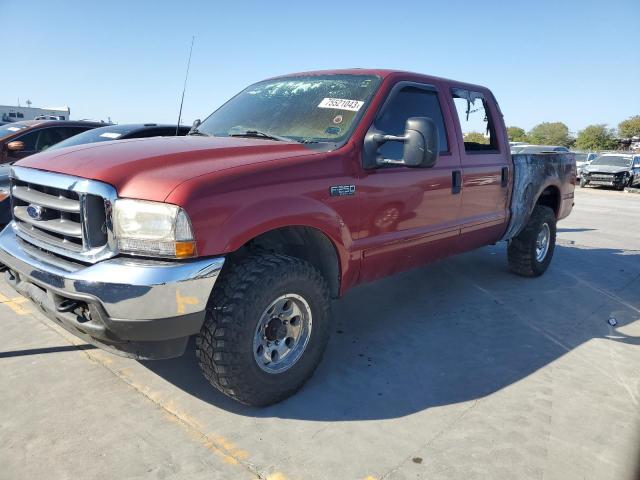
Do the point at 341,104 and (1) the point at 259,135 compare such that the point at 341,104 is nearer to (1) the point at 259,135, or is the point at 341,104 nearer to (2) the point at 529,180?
(1) the point at 259,135

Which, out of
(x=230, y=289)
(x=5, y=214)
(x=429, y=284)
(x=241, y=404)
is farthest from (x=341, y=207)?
(x=5, y=214)

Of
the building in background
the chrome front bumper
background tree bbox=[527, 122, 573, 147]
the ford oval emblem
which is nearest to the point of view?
the chrome front bumper

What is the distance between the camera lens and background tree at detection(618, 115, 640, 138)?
199ft

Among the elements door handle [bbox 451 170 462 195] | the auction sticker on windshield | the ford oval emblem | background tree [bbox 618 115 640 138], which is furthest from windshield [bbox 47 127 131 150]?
background tree [bbox 618 115 640 138]

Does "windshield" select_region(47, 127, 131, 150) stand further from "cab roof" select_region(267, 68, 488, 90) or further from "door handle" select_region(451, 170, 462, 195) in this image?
"door handle" select_region(451, 170, 462, 195)

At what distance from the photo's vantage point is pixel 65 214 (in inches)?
99.3

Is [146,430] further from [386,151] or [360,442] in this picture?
[386,151]

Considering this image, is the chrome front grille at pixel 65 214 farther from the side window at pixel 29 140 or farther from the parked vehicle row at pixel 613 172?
the parked vehicle row at pixel 613 172

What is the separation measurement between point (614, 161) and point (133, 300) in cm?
2441

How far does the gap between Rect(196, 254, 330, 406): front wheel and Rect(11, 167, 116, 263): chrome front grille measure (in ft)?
2.03

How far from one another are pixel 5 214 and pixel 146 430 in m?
3.28

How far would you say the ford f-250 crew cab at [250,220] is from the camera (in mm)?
2242

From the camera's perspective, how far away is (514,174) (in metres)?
4.79

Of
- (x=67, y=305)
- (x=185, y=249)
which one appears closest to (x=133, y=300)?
(x=185, y=249)
